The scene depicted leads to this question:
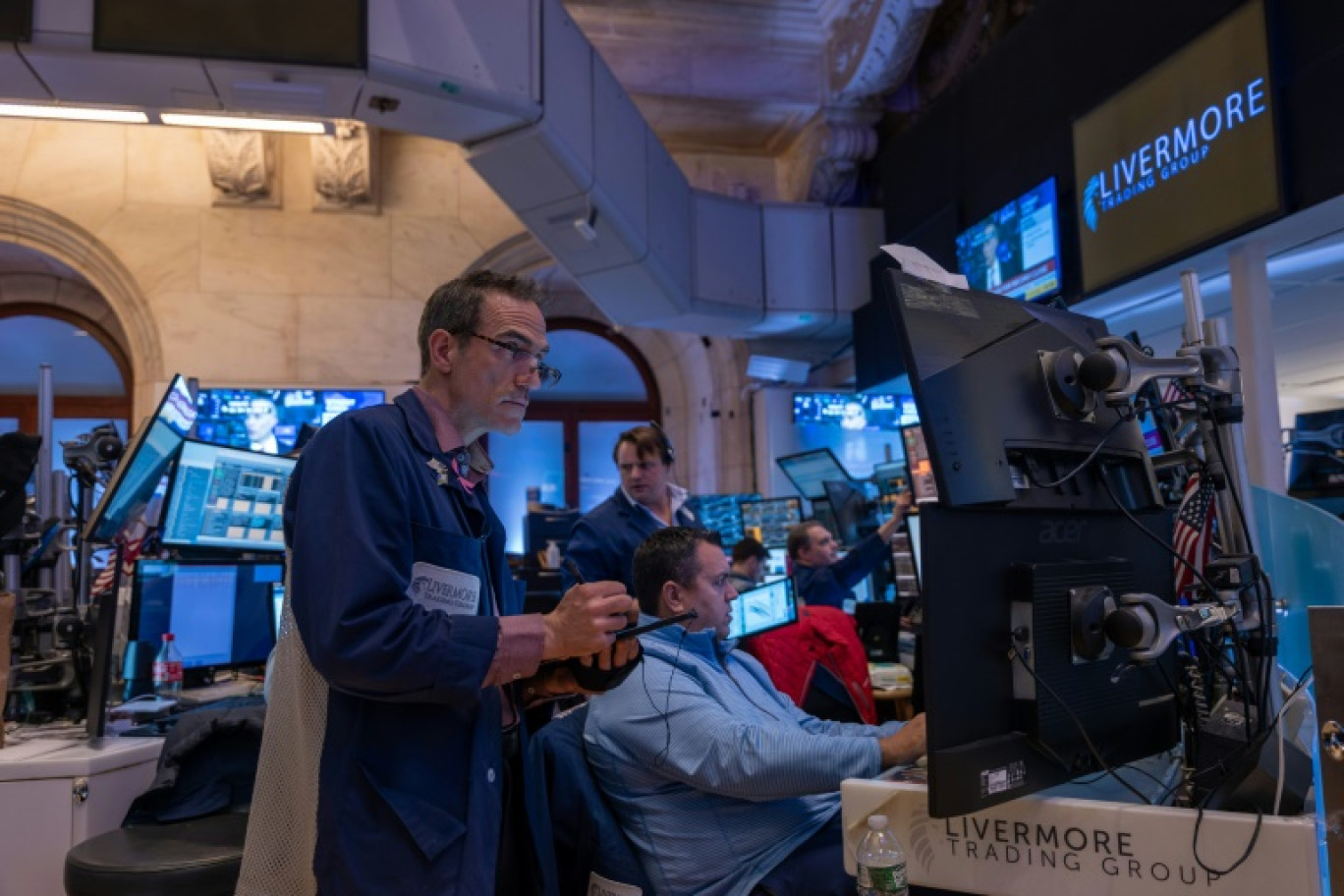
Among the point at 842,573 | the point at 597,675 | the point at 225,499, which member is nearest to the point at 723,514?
the point at 842,573

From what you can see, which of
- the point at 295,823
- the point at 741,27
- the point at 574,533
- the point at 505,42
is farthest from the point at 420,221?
the point at 295,823

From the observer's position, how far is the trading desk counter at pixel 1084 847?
4.03 ft

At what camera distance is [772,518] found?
684cm

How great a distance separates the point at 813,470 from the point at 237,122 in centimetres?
393

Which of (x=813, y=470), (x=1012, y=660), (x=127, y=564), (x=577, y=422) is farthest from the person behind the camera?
(x=577, y=422)

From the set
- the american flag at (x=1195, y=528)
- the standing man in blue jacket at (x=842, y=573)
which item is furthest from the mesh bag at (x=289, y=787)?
the standing man in blue jacket at (x=842, y=573)

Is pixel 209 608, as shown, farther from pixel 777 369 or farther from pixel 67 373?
pixel 67 373

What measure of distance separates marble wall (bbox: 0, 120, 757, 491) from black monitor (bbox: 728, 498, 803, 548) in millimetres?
3754

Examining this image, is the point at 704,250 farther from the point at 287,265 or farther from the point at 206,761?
the point at 206,761

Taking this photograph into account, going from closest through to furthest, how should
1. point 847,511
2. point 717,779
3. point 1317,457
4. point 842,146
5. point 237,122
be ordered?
point 717,779
point 1317,457
point 237,122
point 847,511
point 842,146

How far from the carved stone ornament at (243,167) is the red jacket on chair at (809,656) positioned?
7015mm

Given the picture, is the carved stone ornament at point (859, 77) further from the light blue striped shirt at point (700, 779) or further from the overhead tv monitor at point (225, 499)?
the light blue striped shirt at point (700, 779)

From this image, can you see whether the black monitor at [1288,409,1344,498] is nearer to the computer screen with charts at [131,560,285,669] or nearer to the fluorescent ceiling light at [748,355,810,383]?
the computer screen with charts at [131,560,285,669]

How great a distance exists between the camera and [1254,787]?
4.36 feet
